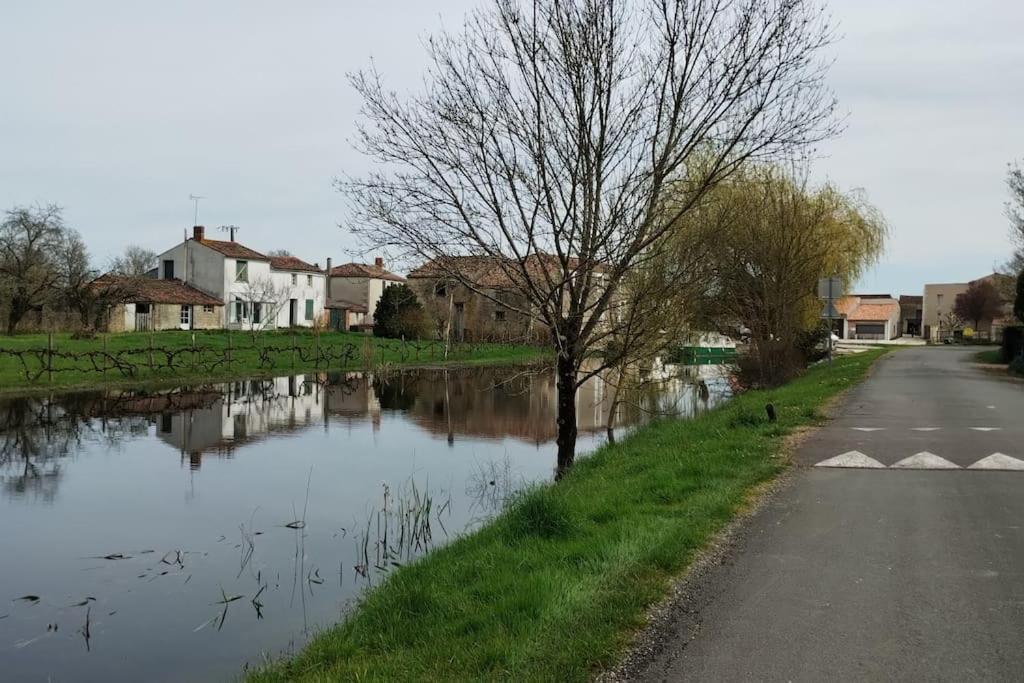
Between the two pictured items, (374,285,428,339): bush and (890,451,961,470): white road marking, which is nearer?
(890,451,961,470): white road marking

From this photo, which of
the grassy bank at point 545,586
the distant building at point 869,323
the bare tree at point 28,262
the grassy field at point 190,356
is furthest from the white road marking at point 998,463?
the distant building at point 869,323

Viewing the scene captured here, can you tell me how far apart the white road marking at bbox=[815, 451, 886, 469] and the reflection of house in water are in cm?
1202

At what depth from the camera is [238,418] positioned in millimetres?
25797

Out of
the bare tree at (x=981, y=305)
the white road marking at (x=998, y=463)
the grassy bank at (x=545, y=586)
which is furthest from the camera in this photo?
the bare tree at (x=981, y=305)

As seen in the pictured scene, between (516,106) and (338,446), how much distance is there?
1011cm

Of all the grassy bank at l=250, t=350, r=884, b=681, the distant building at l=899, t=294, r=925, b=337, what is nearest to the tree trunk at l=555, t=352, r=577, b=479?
the grassy bank at l=250, t=350, r=884, b=681

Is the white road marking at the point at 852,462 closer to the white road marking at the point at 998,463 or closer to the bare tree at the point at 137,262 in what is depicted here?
the white road marking at the point at 998,463

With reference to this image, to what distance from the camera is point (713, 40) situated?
12.9m

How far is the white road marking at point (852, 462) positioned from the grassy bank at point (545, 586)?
0.73 meters

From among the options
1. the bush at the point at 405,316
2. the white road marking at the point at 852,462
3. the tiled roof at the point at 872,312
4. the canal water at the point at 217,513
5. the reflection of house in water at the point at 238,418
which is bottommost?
the canal water at the point at 217,513

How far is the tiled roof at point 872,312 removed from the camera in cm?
11225

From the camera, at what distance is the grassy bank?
571 centimetres

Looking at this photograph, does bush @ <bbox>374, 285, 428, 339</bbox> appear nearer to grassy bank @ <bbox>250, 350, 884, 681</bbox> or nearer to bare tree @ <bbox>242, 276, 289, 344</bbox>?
bare tree @ <bbox>242, 276, 289, 344</bbox>

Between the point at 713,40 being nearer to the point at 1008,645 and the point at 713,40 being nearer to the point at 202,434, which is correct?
the point at 1008,645
